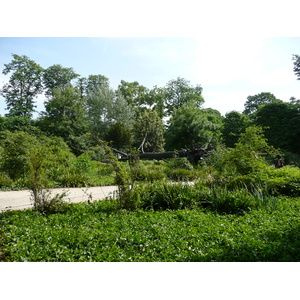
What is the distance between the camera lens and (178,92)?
3466 cm

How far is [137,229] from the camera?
3.77m

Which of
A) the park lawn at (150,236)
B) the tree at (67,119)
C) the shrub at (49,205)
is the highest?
the tree at (67,119)

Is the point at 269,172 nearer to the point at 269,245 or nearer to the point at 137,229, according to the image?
the point at 269,245

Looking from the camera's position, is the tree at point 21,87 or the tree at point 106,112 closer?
the tree at point 21,87

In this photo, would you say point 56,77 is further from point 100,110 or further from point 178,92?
point 178,92

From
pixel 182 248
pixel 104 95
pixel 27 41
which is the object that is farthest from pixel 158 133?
pixel 182 248

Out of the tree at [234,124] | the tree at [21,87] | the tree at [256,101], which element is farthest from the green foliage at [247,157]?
the tree at [256,101]

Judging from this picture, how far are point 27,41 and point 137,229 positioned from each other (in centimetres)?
480

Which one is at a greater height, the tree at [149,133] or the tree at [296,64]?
the tree at [296,64]

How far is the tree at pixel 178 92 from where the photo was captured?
34191mm

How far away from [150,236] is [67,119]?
77.2 ft

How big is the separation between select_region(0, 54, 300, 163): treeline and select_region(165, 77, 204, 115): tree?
26.8 ft

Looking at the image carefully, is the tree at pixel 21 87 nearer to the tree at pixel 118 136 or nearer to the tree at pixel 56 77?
the tree at pixel 56 77

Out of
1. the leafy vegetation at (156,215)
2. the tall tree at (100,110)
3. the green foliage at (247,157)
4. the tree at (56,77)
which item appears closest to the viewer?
the leafy vegetation at (156,215)
